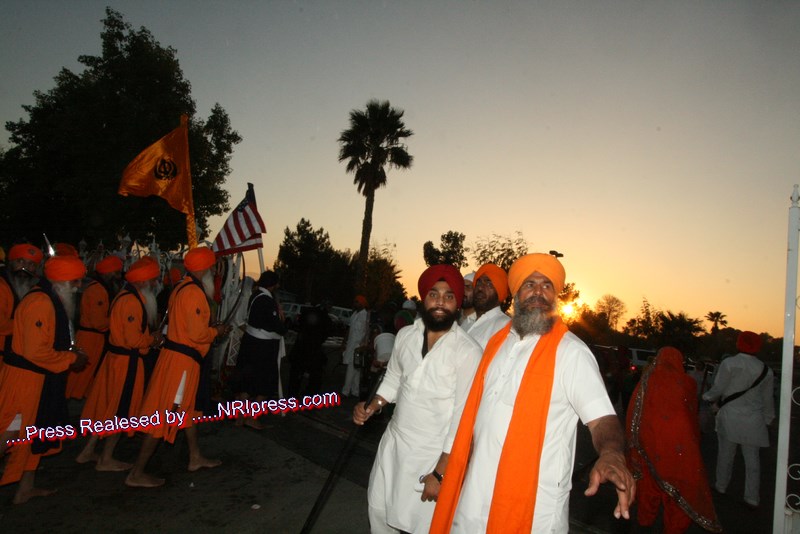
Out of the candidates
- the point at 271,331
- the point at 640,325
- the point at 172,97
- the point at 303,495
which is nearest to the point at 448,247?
the point at 172,97

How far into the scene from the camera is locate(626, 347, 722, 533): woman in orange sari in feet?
13.3

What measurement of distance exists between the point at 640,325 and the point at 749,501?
6275 centimetres

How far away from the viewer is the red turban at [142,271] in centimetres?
517

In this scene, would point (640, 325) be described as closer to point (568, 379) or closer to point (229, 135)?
point (229, 135)

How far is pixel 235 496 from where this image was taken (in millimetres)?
4473

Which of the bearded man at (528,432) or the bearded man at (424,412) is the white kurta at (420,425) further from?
the bearded man at (528,432)

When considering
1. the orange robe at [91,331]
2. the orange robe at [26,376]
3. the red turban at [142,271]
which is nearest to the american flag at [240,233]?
the orange robe at [91,331]

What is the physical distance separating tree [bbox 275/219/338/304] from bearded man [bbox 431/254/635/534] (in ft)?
199

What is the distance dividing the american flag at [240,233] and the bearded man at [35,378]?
11.5 ft

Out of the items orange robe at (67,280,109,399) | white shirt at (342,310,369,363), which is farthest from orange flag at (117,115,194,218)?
white shirt at (342,310,369,363)

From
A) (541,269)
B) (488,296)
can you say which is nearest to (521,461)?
(541,269)

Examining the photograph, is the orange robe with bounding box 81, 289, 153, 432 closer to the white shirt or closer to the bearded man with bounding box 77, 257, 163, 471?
the bearded man with bounding box 77, 257, 163, 471

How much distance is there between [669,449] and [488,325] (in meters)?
1.79

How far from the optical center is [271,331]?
697 centimetres
